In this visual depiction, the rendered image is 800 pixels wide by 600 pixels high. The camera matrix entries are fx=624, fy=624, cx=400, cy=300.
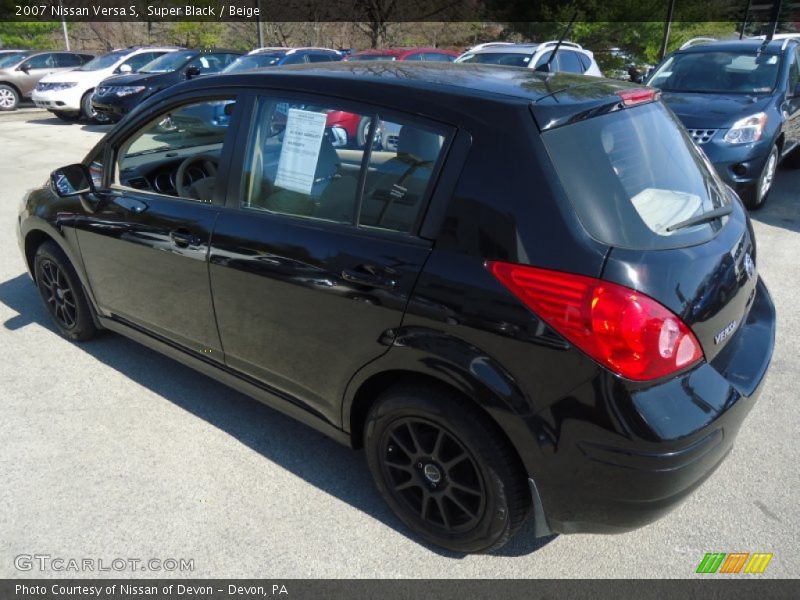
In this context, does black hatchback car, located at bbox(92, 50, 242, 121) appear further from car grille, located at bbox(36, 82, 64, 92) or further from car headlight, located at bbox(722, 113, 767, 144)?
car headlight, located at bbox(722, 113, 767, 144)

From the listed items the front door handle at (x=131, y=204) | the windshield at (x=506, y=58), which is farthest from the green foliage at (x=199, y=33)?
the front door handle at (x=131, y=204)

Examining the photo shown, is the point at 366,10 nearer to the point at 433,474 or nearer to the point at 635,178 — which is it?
the point at 635,178

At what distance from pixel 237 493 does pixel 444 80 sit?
1.97 m

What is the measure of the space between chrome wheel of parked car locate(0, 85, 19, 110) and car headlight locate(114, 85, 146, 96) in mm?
6659

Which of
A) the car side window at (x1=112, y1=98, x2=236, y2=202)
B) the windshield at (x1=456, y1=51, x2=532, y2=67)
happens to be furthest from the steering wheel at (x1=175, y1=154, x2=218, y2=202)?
the windshield at (x1=456, y1=51, x2=532, y2=67)

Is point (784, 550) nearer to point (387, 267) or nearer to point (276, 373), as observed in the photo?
point (387, 267)

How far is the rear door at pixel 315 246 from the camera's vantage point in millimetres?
2260

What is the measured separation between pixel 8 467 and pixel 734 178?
6.57 metres

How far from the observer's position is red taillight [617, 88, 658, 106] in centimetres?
245

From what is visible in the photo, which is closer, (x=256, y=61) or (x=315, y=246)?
(x=315, y=246)

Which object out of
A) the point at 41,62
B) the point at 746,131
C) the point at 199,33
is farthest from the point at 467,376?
the point at 199,33

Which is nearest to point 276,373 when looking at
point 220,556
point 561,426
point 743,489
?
point 220,556

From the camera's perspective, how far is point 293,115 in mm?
2625

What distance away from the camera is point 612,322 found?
1.87 metres
